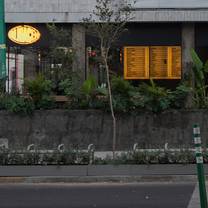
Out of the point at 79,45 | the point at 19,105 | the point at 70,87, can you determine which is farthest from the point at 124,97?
the point at 79,45

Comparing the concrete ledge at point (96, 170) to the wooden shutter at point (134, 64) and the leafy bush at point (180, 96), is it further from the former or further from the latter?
the wooden shutter at point (134, 64)

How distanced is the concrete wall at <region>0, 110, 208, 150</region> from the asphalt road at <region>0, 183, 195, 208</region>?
17.7ft

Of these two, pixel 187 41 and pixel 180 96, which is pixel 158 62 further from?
pixel 180 96

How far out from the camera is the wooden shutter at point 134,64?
2286cm

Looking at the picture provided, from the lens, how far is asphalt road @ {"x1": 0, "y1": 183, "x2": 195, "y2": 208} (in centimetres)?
1062

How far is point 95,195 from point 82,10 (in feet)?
38.7

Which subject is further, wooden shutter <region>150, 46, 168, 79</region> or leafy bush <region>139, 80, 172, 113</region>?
wooden shutter <region>150, 46, 168, 79</region>

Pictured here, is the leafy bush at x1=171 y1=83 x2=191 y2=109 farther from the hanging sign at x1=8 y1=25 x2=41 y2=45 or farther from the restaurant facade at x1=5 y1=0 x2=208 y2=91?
the hanging sign at x1=8 y1=25 x2=41 y2=45

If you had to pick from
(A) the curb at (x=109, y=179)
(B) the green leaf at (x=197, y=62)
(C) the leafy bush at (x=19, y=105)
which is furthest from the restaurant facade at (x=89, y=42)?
(A) the curb at (x=109, y=179)

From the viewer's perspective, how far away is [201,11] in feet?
72.7

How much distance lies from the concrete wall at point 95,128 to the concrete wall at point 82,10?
4757mm

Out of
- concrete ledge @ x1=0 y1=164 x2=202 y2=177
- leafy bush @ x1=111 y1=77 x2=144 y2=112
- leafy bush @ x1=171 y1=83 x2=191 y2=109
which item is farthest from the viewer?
leafy bush @ x1=171 y1=83 x2=191 y2=109

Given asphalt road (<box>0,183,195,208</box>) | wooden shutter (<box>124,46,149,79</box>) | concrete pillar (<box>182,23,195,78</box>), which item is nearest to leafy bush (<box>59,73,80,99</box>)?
wooden shutter (<box>124,46,149,79</box>)

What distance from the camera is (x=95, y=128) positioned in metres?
18.6
